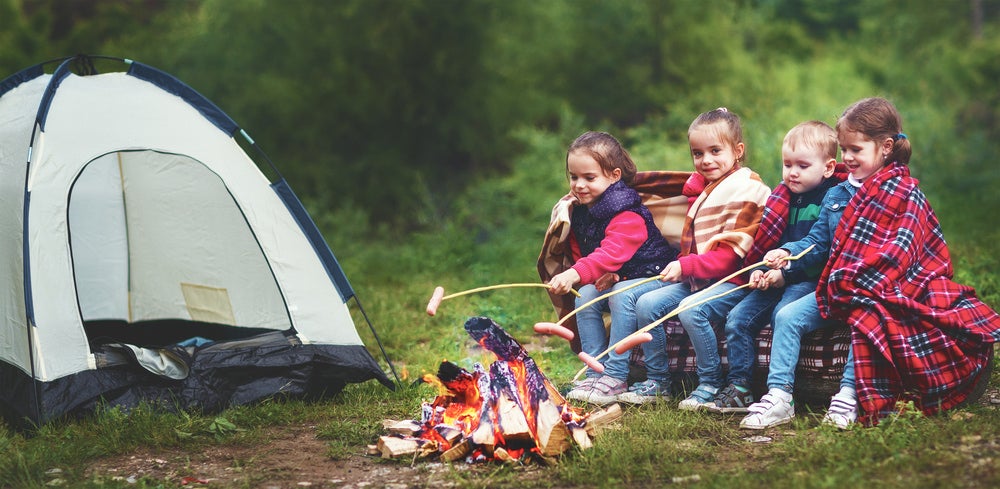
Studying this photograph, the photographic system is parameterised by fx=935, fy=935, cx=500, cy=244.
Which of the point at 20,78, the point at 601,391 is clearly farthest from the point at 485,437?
the point at 20,78

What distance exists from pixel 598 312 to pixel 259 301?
7.23ft

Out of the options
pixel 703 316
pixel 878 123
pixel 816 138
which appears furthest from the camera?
pixel 703 316

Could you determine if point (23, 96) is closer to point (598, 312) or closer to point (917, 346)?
point (598, 312)

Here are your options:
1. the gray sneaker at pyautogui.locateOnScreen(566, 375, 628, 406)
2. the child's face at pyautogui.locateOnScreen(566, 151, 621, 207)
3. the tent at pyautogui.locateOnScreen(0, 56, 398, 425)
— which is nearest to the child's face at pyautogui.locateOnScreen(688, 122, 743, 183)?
the child's face at pyautogui.locateOnScreen(566, 151, 621, 207)

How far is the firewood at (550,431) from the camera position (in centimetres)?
356

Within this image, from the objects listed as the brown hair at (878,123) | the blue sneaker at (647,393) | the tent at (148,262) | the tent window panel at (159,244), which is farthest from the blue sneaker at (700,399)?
the tent window panel at (159,244)

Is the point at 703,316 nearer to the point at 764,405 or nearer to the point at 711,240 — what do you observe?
the point at 711,240

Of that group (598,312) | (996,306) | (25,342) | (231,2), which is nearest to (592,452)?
(598,312)

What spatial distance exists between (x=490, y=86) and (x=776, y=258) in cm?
1023

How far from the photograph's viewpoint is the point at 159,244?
595 centimetres

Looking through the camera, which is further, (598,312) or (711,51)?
(711,51)

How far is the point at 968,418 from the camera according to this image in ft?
12.1

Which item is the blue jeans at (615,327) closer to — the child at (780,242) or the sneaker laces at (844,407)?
the child at (780,242)

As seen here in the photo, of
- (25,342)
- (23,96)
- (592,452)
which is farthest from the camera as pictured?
(23,96)
